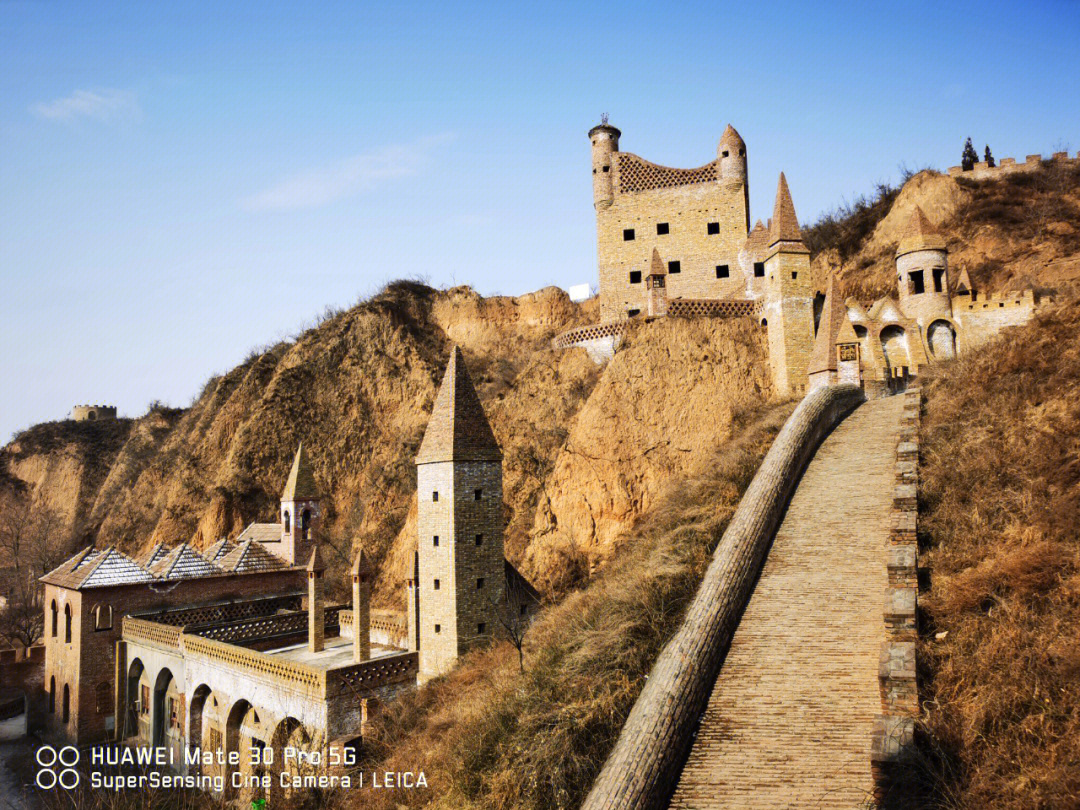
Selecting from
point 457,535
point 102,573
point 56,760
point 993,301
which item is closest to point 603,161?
point 993,301

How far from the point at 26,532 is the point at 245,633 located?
34920 millimetres

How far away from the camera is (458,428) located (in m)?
18.5

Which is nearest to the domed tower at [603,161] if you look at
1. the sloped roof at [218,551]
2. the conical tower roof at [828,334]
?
the conical tower roof at [828,334]

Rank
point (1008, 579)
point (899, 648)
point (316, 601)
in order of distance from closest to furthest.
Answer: point (899, 648), point (1008, 579), point (316, 601)

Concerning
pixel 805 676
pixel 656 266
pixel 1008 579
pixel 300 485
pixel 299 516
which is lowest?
pixel 805 676

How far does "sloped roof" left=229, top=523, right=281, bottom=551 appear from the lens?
30.9 metres

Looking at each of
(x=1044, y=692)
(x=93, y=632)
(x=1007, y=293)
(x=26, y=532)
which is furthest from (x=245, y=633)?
(x=26, y=532)

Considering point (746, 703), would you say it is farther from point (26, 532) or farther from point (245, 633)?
point (26, 532)

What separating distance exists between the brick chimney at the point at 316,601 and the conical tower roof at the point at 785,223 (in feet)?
60.7

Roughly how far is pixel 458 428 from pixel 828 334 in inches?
488

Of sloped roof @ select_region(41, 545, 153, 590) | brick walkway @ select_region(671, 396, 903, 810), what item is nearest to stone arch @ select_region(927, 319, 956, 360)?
brick walkway @ select_region(671, 396, 903, 810)

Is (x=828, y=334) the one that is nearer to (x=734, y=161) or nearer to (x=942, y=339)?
(x=942, y=339)

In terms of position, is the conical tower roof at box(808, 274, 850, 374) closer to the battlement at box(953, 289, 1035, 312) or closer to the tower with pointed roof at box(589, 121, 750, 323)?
the battlement at box(953, 289, 1035, 312)

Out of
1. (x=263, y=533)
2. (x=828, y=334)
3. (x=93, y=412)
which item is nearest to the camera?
(x=828, y=334)
